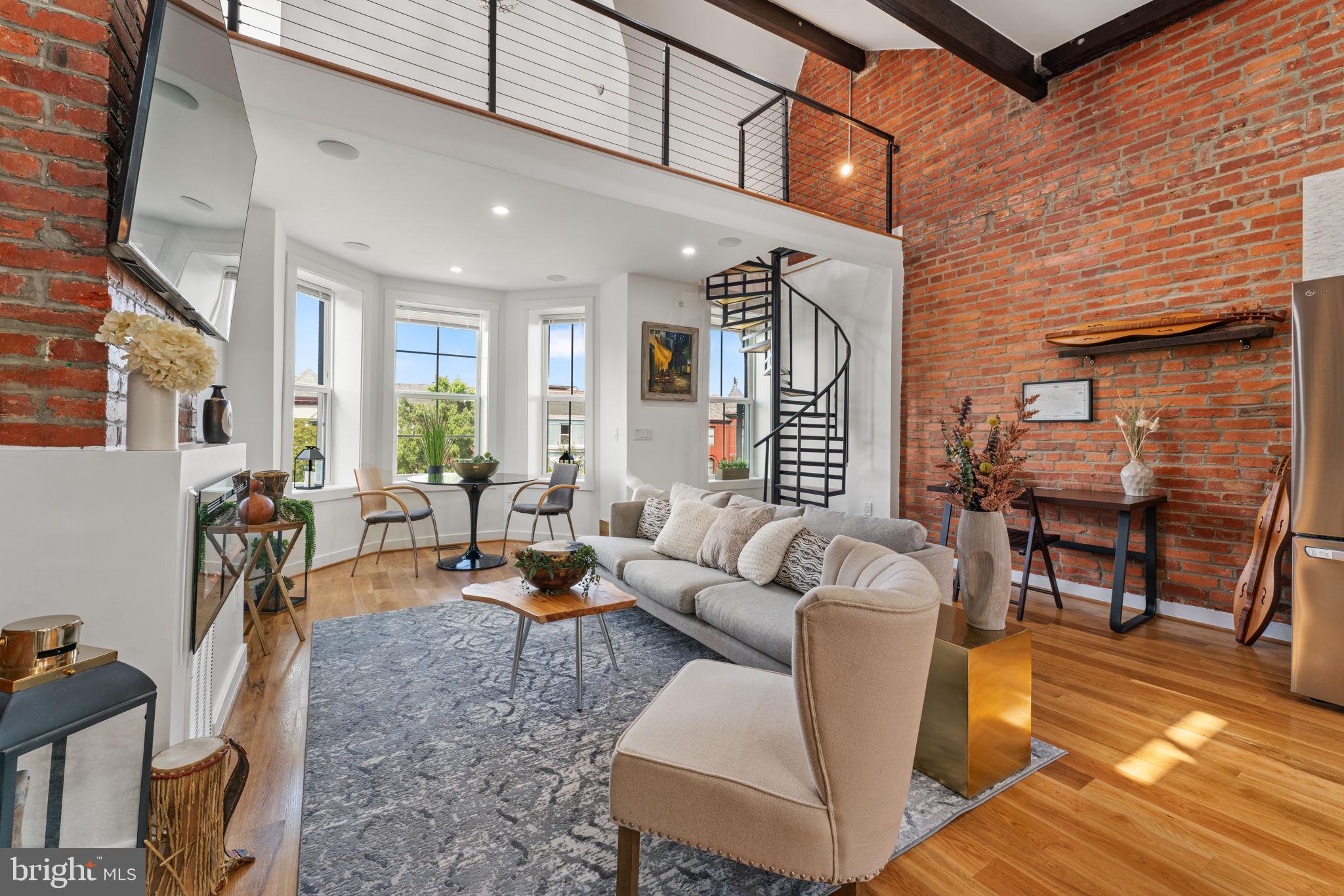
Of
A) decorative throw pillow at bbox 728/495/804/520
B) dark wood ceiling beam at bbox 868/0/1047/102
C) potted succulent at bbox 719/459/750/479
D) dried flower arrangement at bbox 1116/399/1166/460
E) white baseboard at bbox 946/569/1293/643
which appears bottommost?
white baseboard at bbox 946/569/1293/643

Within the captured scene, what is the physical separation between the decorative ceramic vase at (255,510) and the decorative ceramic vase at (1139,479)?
16.3ft

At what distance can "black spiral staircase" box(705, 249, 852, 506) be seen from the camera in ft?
18.2

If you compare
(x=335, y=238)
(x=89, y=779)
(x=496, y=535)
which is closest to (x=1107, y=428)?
(x=89, y=779)

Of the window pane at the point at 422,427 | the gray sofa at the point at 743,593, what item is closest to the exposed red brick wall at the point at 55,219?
the gray sofa at the point at 743,593

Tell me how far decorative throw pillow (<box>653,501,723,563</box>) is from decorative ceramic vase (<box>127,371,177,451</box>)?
97.5 inches

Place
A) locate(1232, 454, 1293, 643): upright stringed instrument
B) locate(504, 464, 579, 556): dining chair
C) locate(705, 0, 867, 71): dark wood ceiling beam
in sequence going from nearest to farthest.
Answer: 1. locate(1232, 454, 1293, 643): upright stringed instrument
2. locate(705, 0, 867, 71): dark wood ceiling beam
3. locate(504, 464, 579, 556): dining chair

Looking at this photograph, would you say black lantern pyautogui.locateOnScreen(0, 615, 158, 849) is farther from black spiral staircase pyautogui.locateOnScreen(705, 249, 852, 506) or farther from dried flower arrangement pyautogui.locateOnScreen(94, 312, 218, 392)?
black spiral staircase pyautogui.locateOnScreen(705, 249, 852, 506)

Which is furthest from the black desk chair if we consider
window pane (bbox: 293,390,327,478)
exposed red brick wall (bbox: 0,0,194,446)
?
window pane (bbox: 293,390,327,478)

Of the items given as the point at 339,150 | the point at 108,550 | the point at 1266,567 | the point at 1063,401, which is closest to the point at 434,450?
the point at 339,150

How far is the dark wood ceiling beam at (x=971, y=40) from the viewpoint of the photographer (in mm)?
3562

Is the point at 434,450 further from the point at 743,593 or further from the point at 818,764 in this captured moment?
the point at 818,764

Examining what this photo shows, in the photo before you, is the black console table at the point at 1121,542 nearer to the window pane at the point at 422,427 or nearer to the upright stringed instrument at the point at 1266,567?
the upright stringed instrument at the point at 1266,567

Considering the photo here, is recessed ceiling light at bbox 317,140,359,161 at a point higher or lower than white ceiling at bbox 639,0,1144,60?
lower

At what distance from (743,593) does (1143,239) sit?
365 cm
